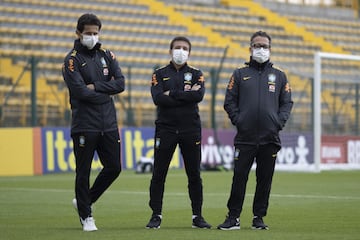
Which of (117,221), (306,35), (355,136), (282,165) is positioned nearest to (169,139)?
(117,221)

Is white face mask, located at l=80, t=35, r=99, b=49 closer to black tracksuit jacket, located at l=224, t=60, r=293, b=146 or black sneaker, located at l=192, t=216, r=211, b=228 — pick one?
black tracksuit jacket, located at l=224, t=60, r=293, b=146

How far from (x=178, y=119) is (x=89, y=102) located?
35.6 inches

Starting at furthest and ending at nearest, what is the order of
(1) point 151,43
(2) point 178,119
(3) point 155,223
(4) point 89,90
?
(1) point 151,43 < (2) point 178,119 < (3) point 155,223 < (4) point 89,90

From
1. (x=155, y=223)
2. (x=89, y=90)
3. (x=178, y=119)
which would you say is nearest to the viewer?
(x=89, y=90)

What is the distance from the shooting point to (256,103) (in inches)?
376

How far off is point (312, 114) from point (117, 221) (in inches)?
604

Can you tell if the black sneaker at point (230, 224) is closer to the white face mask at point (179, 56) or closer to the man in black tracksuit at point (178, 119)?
the man in black tracksuit at point (178, 119)

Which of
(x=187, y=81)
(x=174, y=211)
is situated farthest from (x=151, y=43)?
(x=187, y=81)

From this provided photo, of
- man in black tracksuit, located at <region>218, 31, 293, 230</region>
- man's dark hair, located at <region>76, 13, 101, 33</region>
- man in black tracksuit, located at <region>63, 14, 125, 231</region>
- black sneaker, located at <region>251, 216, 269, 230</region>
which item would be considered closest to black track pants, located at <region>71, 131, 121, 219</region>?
man in black tracksuit, located at <region>63, 14, 125, 231</region>

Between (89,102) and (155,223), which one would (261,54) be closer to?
(89,102)

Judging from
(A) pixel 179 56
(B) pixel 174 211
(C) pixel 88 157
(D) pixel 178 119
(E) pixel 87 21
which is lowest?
(B) pixel 174 211

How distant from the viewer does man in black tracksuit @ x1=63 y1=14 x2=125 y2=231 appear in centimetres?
946

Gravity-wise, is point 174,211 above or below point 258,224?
below

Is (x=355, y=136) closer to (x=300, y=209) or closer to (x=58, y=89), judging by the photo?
(x=58, y=89)
